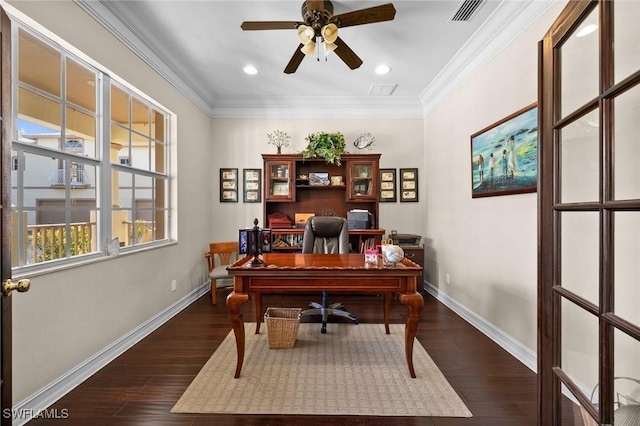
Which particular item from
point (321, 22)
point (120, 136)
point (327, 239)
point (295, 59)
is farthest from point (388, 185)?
point (120, 136)

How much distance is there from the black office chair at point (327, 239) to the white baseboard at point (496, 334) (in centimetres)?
121

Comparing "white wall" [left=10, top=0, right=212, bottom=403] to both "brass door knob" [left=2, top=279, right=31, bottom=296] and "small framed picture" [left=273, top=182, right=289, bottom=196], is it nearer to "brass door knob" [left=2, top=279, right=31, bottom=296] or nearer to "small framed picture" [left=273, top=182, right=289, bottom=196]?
"brass door knob" [left=2, top=279, right=31, bottom=296]

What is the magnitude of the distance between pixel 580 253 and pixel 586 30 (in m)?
0.78

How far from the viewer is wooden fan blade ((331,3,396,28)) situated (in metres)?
1.99

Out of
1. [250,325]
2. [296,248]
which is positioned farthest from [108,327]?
[296,248]

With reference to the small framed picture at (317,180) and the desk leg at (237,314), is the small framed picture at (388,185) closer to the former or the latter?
the small framed picture at (317,180)

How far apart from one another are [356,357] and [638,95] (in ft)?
7.35

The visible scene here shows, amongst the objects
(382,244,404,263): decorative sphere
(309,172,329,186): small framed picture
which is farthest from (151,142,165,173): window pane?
(382,244,404,263): decorative sphere

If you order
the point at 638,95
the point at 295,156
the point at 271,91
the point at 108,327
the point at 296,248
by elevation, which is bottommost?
the point at 108,327

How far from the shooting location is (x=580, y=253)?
1.08 m

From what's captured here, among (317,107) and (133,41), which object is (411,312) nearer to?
(133,41)

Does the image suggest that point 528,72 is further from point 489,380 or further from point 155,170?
point 155,170

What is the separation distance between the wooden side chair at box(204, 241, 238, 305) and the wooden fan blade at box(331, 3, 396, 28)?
286 cm

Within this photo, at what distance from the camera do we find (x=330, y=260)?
2.35 meters
